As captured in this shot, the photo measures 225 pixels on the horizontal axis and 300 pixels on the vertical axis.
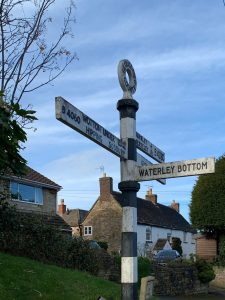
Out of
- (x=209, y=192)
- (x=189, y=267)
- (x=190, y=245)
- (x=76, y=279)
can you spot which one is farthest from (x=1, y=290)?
(x=190, y=245)

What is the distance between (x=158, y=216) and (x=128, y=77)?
49.8 metres

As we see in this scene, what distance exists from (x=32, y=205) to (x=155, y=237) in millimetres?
21099

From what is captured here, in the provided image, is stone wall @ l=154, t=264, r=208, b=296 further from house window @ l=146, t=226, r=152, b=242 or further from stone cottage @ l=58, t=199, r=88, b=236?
stone cottage @ l=58, t=199, r=88, b=236

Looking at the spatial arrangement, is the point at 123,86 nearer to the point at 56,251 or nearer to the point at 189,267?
the point at 56,251

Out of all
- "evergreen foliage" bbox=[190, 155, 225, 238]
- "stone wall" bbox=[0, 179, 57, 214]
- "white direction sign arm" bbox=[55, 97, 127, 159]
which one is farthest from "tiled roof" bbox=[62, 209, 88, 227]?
"white direction sign arm" bbox=[55, 97, 127, 159]

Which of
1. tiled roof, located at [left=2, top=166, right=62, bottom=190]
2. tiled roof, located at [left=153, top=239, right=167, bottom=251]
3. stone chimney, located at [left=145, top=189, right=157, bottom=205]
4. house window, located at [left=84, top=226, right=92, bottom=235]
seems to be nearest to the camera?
tiled roof, located at [left=2, top=166, right=62, bottom=190]

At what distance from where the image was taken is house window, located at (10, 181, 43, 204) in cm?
3155

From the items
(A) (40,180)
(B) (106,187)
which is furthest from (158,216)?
(A) (40,180)

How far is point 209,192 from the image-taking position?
36781 mm

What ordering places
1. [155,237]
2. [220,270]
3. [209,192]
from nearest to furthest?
1. [220,270]
2. [209,192]
3. [155,237]

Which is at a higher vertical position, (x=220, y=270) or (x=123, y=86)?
(x=123, y=86)

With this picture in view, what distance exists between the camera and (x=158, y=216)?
55500 millimetres

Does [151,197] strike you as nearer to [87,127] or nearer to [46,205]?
[46,205]

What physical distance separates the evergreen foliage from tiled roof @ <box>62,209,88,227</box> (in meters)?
23.6
